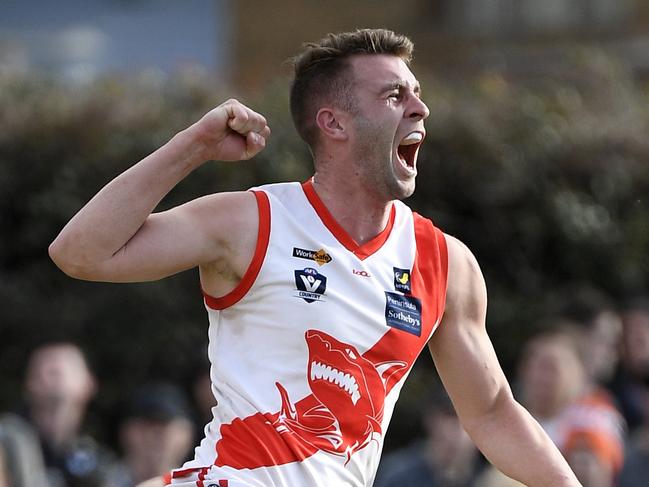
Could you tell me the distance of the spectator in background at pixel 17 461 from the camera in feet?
24.7

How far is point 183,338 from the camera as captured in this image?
1019 cm

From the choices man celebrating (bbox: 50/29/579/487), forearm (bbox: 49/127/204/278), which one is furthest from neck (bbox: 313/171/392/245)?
forearm (bbox: 49/127/204/278)

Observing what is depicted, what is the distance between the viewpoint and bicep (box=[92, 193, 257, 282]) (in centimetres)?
456

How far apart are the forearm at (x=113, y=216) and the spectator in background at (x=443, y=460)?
4.15 meters

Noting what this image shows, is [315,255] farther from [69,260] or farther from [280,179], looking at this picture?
[280,179]

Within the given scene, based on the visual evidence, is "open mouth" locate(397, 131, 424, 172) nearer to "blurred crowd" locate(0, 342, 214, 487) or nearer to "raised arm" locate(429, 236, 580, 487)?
"raised arm" locate(429, 236, 580, 487)

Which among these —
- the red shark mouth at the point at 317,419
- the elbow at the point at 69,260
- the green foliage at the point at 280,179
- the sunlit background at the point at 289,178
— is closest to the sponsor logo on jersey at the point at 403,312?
the red shark mouth at the point at 317,419

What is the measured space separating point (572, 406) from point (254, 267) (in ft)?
13.1

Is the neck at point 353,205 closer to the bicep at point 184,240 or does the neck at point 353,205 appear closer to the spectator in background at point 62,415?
the bicep at point 184,240

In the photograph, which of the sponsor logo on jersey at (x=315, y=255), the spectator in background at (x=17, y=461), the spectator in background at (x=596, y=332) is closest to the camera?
the sponsor logo on jersey at (x=315, y=255)

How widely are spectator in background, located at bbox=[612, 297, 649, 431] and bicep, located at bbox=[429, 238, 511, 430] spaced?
413 centimetres

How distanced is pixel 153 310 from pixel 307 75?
5461mm

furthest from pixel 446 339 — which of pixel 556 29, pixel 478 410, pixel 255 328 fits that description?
pixel 556 29

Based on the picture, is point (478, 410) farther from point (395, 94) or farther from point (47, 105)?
point (47, 105)
